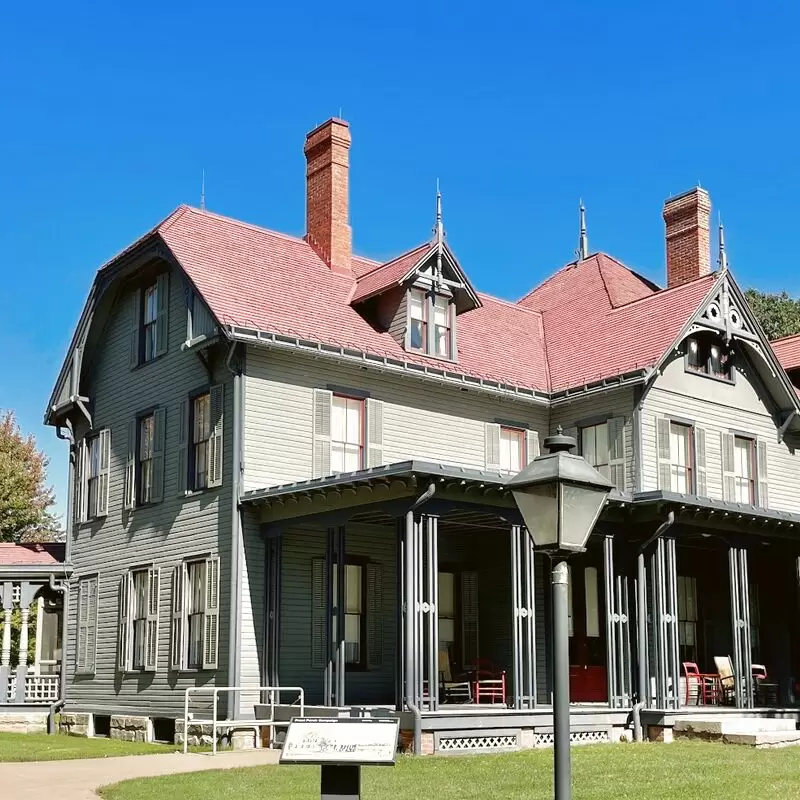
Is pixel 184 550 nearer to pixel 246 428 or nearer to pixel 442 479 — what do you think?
pixel 246 428

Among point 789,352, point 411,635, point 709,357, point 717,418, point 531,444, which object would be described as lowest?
point 411,635

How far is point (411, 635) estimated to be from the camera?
57.4 feet

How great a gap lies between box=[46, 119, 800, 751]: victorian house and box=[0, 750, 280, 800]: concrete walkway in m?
2.22

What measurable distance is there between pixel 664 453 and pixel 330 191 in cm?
854

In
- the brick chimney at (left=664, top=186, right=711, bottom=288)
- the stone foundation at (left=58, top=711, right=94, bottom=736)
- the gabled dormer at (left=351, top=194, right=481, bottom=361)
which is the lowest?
the stone foundation at (left=58, top=711, right=94, bottom=736)

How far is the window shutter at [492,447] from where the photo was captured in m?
24.4

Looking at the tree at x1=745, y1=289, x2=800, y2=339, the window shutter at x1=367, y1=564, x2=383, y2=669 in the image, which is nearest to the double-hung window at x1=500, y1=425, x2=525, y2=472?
the window shutter at x1=367, y1=564, x2=383, y2=669

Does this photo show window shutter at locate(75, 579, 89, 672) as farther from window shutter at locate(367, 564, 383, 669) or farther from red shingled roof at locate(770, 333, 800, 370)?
red shingled roof at locate(770, 333, 800, 370)

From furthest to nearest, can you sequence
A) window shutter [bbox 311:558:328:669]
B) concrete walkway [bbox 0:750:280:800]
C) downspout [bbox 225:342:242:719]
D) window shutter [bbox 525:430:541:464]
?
window shutter [bbox 525:430:541:464] → window shutter [bbox 311:558:328:669] → downspout [bbox 225:342:242:719] → concrete walkway [bbox 0:750:280:800]

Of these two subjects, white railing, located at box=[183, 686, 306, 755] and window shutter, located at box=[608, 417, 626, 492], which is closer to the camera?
white railing, located at box=[183, 686, 306, 755]

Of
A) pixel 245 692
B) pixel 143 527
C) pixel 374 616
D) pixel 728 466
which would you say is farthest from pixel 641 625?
pixel 143 527

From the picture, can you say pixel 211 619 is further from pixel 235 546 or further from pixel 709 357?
pixel 709 357

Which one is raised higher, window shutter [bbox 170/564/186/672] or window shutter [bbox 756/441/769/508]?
window shutter [bbox 756/441/769/508]

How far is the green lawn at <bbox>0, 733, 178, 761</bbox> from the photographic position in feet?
58.8
